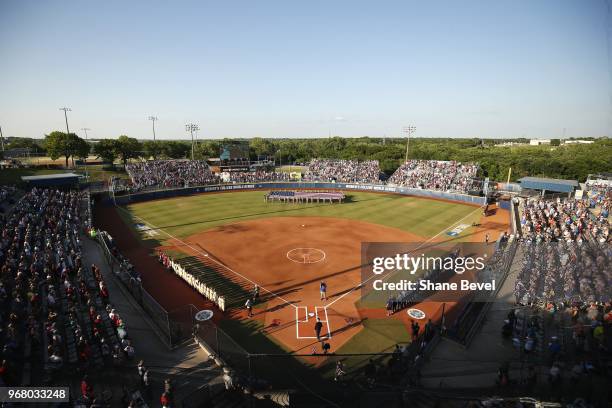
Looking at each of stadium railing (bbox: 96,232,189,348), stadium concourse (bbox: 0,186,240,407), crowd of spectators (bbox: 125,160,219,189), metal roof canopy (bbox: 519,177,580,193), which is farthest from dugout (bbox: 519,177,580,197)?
crowd of spectators (bbox: 125,160,219,189)

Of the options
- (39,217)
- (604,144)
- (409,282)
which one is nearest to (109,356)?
(409,282)

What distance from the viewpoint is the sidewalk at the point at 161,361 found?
11789mm

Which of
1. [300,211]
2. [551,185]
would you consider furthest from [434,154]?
[300,211]

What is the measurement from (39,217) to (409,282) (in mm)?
33440

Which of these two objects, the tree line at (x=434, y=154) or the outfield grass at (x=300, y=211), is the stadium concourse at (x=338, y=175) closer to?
the outfield grass at (x=300, y=211)

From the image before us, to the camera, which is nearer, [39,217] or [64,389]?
[64,389]

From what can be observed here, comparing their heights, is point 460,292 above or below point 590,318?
below

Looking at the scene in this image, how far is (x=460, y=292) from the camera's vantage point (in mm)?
21500

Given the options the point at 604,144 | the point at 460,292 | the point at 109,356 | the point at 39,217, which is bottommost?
the point at 460,292

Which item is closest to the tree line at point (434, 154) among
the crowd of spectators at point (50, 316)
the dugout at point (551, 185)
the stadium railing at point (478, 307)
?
the dugout at point (551, 185)

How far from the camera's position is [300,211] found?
4603cm

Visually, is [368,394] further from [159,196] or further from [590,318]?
[159,196]

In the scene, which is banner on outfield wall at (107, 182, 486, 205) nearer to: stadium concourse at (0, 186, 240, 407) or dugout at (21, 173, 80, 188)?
dugout at (21, 173, 80, 188)

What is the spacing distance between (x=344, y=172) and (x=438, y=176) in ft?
66.0
